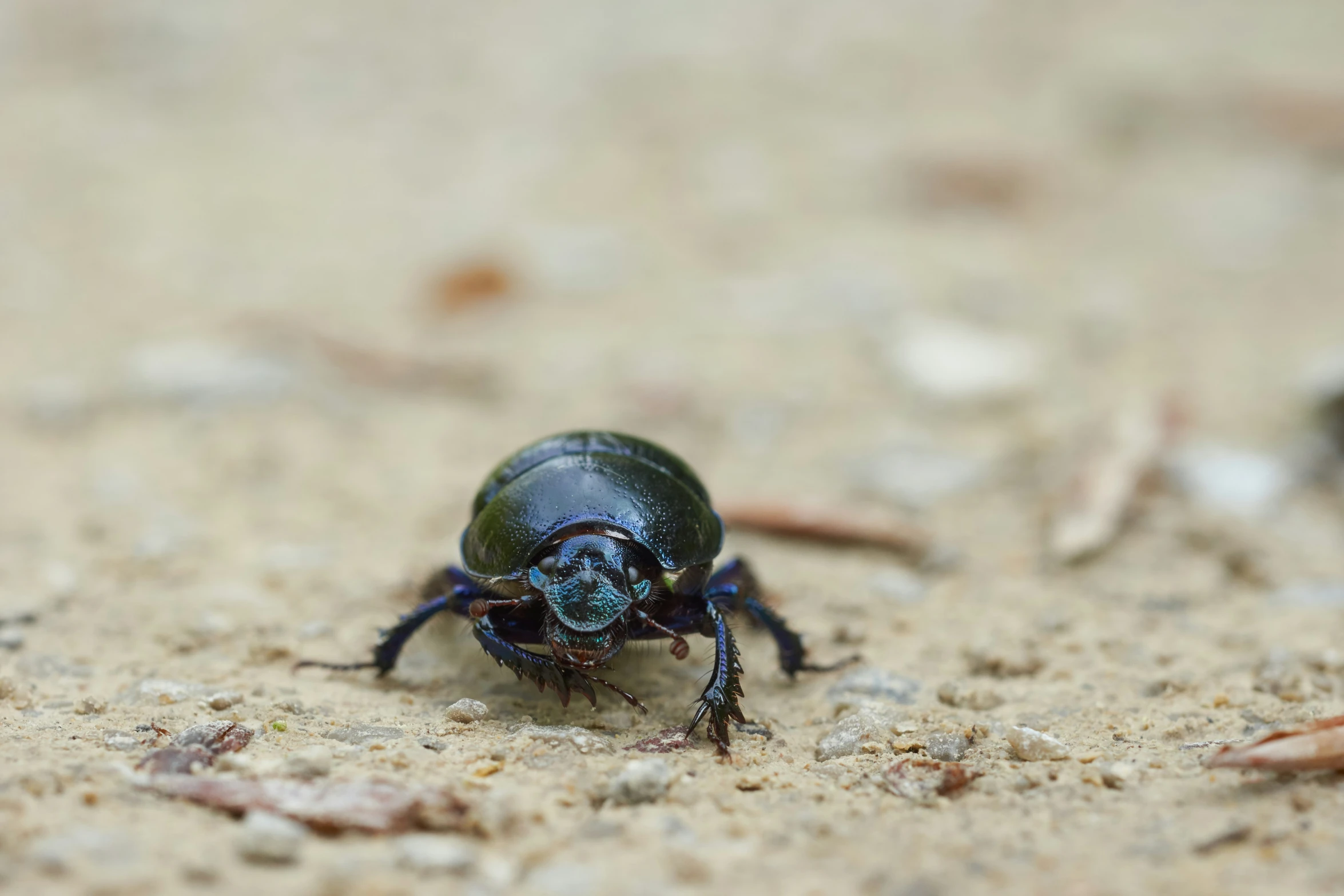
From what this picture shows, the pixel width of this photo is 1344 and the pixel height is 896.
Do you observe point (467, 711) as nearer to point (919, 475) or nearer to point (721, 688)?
point (721, 688)

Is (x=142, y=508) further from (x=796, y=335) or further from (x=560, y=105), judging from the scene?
(x=560, y=105)

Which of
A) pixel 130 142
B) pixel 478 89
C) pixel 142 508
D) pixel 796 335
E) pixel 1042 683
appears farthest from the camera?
pixel 478 89

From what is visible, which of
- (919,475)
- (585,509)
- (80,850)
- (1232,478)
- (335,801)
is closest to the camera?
(80,850)

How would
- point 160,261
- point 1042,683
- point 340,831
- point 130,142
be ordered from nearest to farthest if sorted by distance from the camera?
1. point 340,831
2. point 1042,683
3. point 160,261
4. point 130,142

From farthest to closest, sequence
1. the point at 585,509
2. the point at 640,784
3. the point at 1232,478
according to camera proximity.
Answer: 1. the point at 1232,478
2. the point at 585,509
3. the point at 640,784

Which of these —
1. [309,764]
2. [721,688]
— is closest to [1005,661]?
[721,688]

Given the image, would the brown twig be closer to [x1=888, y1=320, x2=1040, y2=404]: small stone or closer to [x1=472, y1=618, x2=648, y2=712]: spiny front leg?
[x1=888, y1=320, x2=1040, y2=404]: small stone

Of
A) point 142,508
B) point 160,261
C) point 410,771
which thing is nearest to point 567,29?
point 160,261
